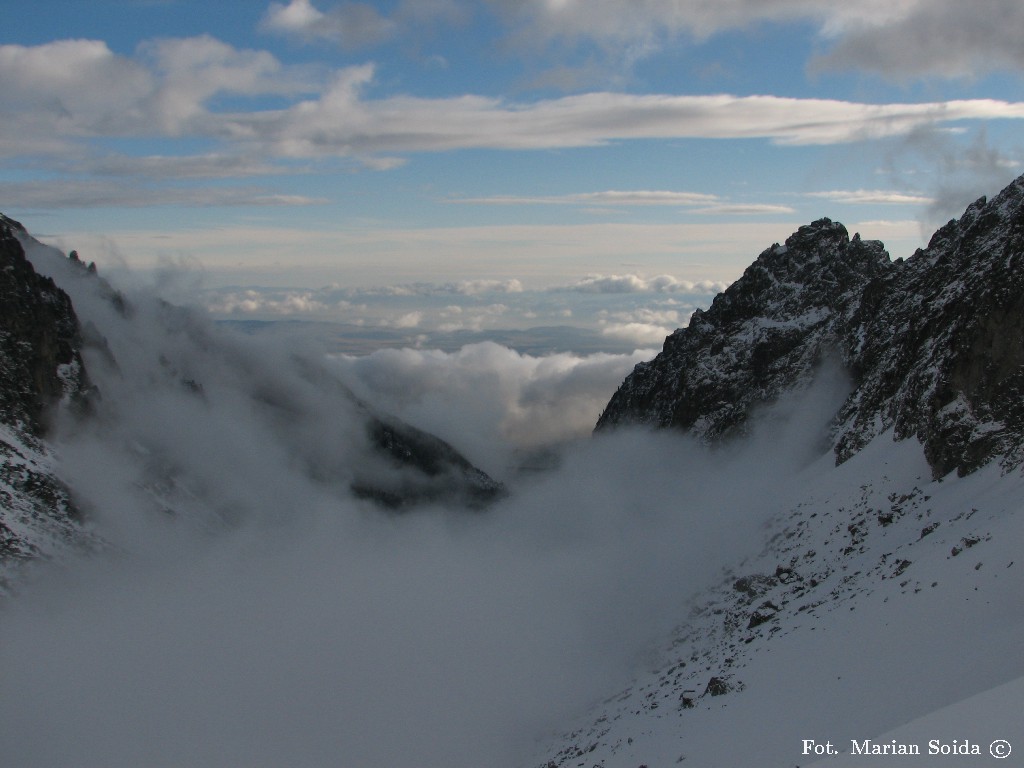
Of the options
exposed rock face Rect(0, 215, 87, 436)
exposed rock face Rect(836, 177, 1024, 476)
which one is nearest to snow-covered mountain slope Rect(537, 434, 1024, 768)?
exposed rock face Rect(836, 177, 1024, 476)

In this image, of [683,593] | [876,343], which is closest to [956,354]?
[683,593]

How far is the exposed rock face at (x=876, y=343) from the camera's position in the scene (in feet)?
115

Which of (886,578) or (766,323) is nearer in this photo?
(886,578)

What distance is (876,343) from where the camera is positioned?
66.8 m

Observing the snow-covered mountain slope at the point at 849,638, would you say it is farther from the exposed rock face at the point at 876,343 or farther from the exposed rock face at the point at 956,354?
the exposed rock face at the point at 876,343

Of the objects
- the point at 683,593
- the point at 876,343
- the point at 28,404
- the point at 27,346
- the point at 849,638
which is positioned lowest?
the point at 683,593

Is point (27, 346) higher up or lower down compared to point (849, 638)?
higher up

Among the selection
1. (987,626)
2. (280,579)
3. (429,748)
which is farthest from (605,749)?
(280,579)

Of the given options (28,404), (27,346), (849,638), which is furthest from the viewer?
(27,346)

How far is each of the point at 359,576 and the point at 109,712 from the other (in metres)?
58.6

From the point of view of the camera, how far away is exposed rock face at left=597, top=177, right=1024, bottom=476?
1383 inches

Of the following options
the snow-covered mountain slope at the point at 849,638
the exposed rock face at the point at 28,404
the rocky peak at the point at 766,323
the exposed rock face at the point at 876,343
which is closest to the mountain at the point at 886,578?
the snow-covered mountain slope at the point at 849,638

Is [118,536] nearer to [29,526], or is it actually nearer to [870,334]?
[29,526]

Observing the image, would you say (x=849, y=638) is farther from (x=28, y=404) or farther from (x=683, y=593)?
(x=28, y=404)
